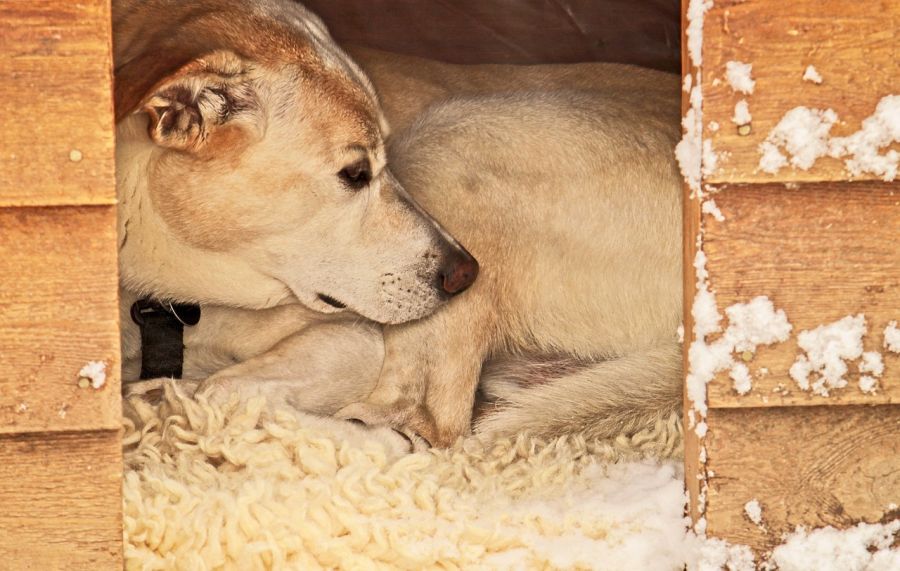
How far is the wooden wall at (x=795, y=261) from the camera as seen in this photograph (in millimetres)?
1529

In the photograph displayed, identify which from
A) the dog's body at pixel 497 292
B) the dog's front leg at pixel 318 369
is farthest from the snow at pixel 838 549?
the dog's front leg at pixel 318 369

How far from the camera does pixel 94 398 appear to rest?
1507 millimetres

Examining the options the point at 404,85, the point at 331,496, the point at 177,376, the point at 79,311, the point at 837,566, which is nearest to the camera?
the point at 79,311

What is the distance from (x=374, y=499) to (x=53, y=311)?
0.63m

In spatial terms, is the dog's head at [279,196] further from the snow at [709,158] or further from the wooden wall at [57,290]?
the snow at [709,158]

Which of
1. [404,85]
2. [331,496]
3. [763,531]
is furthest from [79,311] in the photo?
[404,85]

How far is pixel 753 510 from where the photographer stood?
5.33ft

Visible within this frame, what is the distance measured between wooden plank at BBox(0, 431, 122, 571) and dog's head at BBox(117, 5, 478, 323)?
71cm

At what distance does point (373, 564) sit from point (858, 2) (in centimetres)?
117

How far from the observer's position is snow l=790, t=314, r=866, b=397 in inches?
62.4

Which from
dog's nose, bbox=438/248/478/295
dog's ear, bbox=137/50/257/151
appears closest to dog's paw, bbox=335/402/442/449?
dog's nose, bbox=438/248/478/295

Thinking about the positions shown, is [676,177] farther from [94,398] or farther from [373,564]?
[94,398]

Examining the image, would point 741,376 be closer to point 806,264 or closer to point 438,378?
point 806,264

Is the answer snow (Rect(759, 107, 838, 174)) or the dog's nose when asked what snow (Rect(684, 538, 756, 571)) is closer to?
snow (Rect(759, 107, 838, 174))
